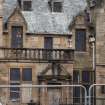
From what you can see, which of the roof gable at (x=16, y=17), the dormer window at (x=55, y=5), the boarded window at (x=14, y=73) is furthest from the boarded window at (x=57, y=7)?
the boarded window at (x=14, y=73)

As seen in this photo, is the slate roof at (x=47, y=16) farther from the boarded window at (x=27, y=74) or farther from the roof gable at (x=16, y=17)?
the boarded window at (x=27, y=74)

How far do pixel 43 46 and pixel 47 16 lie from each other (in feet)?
7.55

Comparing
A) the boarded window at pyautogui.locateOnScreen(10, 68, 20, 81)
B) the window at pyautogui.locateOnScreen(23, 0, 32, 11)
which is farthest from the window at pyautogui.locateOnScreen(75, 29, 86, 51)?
the boarded window at pyautogui.locateOnScreen(10, 68, 20, 81)

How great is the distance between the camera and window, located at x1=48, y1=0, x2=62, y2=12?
166 feet

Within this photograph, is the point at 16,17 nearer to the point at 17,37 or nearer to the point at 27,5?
the point at 17,37

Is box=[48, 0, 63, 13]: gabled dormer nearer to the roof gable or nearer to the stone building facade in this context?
the stone building facade

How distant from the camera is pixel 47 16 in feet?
164

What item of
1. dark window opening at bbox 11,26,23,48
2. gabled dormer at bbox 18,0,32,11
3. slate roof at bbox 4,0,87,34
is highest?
gabled dormer at bbox 18,0,32,11

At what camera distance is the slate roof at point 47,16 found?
48.9 m

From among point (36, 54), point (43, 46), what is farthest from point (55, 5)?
point (36, 54)

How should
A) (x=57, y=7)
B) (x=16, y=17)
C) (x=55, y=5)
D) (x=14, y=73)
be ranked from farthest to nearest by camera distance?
(x=57, y=7) < (x=55, y=5) < (x=16, y=17) < (x=14, y=73)

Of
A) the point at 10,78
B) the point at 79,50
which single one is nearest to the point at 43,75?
the point at 10,78

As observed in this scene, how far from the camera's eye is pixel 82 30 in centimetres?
4994

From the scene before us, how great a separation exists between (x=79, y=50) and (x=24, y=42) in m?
4.04
